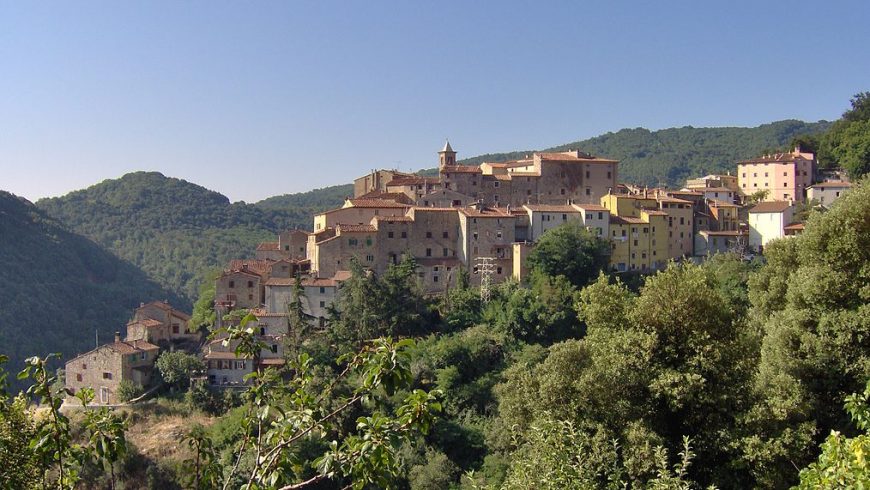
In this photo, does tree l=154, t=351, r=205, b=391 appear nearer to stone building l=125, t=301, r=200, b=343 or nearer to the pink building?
stone building l=125, t=301, r=200, b=343

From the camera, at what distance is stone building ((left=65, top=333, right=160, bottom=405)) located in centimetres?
3712

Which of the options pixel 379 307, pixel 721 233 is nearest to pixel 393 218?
pixel 379 307

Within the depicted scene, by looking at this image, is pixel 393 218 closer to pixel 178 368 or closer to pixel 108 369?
pixel 178 368

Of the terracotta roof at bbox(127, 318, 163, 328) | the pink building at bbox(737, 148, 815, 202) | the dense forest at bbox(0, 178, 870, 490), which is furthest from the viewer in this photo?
the pink building at bbox(737, 148, 815, 202)

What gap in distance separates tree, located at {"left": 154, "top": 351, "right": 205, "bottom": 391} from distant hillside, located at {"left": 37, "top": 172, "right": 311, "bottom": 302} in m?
43.5

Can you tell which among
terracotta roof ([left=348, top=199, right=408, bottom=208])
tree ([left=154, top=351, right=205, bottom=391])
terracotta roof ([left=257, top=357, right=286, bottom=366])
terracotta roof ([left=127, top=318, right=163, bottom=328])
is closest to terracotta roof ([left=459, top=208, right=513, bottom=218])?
terracotta roof ([left=348, top=199, right=408, bottom=208])

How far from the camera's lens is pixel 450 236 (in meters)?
44.0

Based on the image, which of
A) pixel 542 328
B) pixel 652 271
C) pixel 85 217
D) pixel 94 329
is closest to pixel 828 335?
pixel 542 328

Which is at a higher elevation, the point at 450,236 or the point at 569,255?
the point at 450,236

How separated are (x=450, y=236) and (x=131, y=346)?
58.9 feet

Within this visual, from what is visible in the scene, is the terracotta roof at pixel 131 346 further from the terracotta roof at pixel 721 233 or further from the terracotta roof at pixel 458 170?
the terracotta roof at pixel 721 233

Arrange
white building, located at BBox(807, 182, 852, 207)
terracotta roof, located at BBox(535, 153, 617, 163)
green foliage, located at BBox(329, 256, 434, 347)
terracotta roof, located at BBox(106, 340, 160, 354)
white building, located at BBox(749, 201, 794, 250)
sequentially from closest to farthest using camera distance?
terracotta roof, located at BBox(106, 340, 160, 354) → green foliage, located at BBox(329, 256, 434, 347) → white building, located at BBox(749, 201, 794, 250) → terracotta roof, located at BBox(535, 153, 617, 163) → white building, located at BBox(807, 182, 852, 207)

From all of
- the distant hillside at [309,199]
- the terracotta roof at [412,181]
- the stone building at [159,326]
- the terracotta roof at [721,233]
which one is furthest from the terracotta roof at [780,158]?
the distant hillside at [309,199]

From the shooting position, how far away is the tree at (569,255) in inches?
1640
